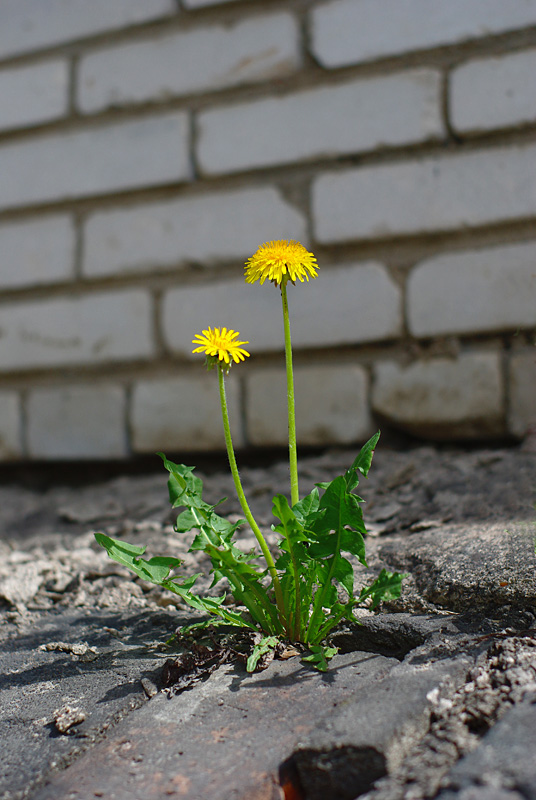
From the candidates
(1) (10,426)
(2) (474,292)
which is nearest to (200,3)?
(2) (474,292)

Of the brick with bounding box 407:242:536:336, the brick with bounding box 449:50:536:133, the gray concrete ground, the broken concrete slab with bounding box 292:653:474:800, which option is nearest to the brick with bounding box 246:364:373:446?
the brick with bounding box 407:242:536:336

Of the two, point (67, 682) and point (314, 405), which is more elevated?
point (314, 405)

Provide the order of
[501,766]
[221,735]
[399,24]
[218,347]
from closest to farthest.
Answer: [501,766], [221,735], [218,347], [399,24]

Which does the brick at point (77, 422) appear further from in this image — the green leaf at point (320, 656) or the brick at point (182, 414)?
the green leaf at point (320, 656)

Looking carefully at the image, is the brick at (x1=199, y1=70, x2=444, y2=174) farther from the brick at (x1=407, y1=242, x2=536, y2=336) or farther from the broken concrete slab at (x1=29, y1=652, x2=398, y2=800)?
the broken concrete slab at (x1=29, y1=652, x2=398, y2=800)

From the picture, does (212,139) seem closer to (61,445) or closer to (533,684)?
(61,445)

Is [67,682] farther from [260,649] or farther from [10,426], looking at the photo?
[10,426]

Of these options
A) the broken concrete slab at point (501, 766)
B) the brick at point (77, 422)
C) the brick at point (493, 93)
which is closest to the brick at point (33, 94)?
the brick at point (77, 422)

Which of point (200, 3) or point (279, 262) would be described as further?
point (200, 3)
